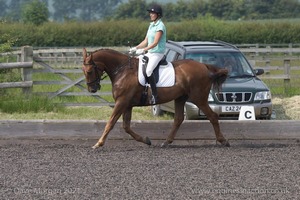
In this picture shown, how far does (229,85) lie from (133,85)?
2.99 metres

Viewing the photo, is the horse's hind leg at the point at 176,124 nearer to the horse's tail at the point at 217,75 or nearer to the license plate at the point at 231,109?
the horse's tail at the point at 217,75

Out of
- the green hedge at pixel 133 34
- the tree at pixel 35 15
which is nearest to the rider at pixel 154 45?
the green hedge at pixel 133 34

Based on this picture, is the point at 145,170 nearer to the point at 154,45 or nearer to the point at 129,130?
the point at 129,130

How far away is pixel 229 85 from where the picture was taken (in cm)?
1362

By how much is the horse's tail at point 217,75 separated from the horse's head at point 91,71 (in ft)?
5.95

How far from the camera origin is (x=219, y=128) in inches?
450

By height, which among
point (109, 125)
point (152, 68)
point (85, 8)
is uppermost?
point (152, 68)

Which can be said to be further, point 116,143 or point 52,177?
point 116,143

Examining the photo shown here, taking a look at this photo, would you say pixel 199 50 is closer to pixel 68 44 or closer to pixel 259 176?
pixel 259 176

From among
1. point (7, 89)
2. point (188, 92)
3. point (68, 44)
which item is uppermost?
point (188, 92)

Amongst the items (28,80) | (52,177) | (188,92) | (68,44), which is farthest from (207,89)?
(68,44)

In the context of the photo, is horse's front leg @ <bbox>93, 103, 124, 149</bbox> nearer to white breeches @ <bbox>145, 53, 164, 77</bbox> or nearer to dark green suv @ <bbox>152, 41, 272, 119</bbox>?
white breeches @ <bbox>145, 53, 164, 77</bbox>

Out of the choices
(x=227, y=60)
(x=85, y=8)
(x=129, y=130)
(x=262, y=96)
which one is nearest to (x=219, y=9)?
(x=227, y=60)

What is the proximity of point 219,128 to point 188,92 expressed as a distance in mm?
751
